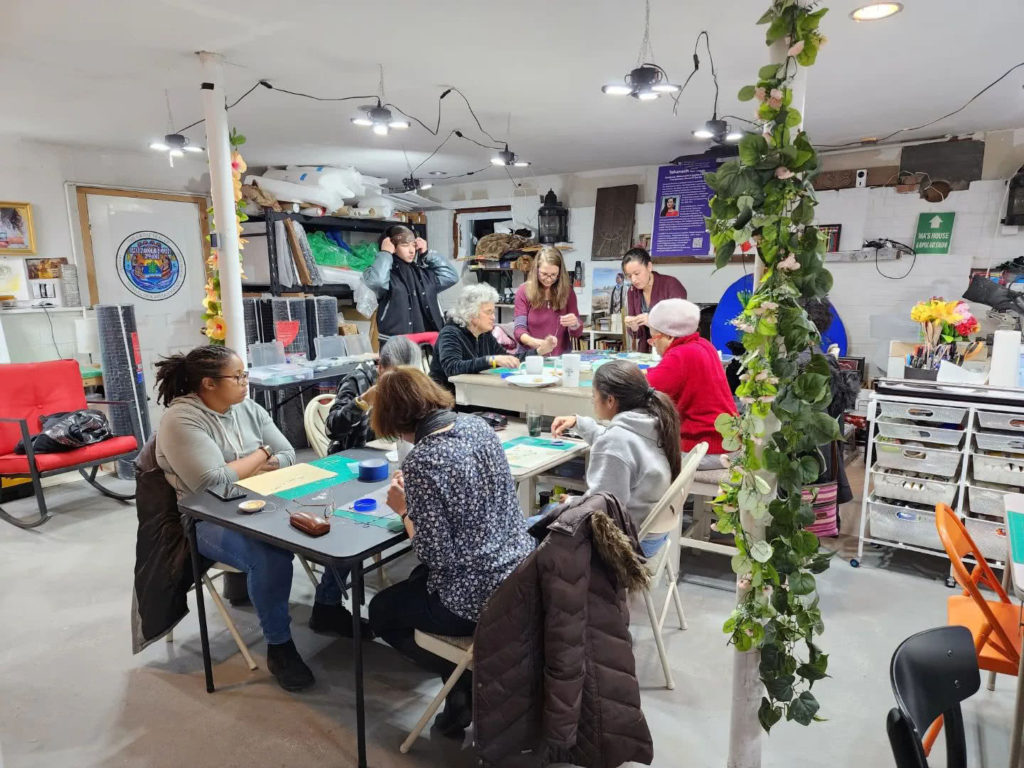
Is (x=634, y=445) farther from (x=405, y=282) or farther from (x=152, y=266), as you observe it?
(x=152, y=266)

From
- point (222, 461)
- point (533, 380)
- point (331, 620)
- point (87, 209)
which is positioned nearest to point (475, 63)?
point (533, 380)

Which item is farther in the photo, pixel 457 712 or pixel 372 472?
pixel 372 472

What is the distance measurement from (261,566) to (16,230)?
4.72 metres

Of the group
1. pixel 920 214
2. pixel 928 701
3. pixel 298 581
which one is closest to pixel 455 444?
pixel 928 701

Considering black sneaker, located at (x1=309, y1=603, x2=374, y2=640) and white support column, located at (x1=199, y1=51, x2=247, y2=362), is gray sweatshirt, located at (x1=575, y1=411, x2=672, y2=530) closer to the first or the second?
black sneaker, located at (x1=309, y1=603, x2=374, y2=640)

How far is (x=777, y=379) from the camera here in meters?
1.50

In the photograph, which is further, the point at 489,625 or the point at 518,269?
the point at 518,269

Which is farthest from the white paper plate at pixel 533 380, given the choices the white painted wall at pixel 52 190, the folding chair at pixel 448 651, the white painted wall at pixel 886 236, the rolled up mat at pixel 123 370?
the white painted wall at pixel 52 190

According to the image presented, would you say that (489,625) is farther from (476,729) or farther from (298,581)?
(298,581)

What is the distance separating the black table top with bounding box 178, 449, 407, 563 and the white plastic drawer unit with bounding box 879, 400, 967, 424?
2597mm

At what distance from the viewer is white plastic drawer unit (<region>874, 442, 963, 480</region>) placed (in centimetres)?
303

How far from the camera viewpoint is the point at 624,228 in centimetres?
662

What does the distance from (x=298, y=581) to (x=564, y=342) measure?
2318 mm

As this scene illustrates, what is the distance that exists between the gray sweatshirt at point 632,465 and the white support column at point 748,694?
1.99 ft
